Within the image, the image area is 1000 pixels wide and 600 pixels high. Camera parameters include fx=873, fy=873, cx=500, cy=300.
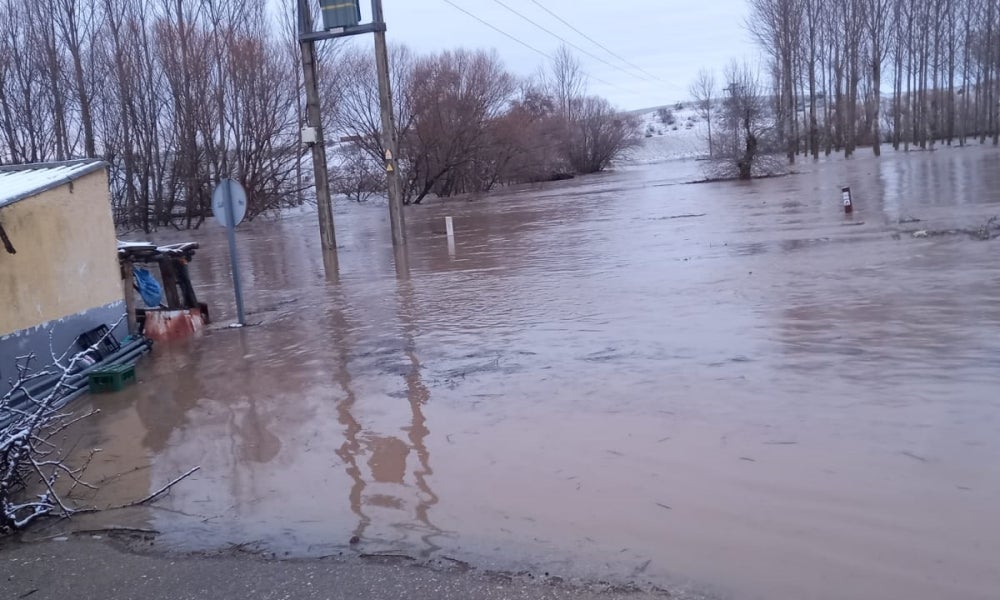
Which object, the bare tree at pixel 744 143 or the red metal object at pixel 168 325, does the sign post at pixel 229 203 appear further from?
the bare tree at pixel 744 143

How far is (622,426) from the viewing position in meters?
6.55

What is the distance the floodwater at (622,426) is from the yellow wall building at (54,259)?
0.89 meters

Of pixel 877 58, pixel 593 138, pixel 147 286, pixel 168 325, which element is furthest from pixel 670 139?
pixel 168 325

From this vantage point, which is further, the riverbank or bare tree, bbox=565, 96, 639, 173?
bare tree, bbox=565, 96, 639, 173

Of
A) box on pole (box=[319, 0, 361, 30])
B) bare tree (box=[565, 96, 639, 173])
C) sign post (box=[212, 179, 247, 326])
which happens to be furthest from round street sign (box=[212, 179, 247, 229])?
bare tree (box=[565, 96, 639, 173])

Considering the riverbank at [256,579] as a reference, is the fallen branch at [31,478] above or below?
above

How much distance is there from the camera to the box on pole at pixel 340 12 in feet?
61.3

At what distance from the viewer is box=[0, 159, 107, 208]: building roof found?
8430 millimetres

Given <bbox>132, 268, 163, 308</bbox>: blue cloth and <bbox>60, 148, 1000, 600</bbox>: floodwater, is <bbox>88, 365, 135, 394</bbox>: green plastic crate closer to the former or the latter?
<bbox>60, 148, 1000, 600</bbox>: floodwater

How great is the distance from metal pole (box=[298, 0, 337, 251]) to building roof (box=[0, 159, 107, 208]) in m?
10.9

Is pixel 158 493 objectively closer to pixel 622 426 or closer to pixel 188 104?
pixel 622 426

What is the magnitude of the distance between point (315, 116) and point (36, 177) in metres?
11.7

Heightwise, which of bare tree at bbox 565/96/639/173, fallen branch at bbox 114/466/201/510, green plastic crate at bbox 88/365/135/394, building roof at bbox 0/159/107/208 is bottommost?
fallen branch at bbox 114/466/201/510

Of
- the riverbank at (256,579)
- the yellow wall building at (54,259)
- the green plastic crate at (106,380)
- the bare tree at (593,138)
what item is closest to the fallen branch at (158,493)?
the riverbank at (256,579)
